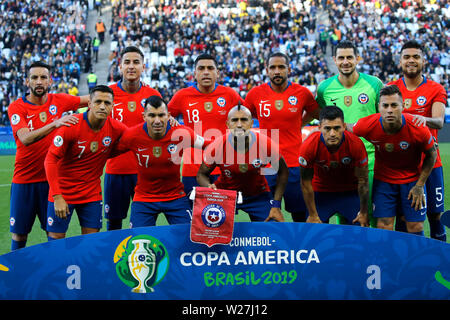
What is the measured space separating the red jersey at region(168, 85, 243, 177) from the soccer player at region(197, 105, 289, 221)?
2.11ft

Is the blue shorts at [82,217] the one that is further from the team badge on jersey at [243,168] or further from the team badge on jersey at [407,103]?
the team badge on jersey at [407,103]

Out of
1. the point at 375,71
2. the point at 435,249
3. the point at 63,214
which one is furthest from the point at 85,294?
the point at 375,71

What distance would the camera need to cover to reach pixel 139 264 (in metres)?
3.63

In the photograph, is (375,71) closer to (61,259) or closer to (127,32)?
(127,32)

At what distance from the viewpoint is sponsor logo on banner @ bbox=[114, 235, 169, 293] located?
11.9 feet

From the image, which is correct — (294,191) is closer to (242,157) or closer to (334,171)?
(334,171)

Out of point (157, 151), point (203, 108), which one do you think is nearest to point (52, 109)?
point (157, 151)

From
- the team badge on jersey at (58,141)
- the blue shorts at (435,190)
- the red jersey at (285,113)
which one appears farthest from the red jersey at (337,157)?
the team badge on jersey at (58,141)

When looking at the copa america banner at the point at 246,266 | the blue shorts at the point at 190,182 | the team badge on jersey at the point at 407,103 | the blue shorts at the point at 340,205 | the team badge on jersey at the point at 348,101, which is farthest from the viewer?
the blue shorts at the point at 190,182

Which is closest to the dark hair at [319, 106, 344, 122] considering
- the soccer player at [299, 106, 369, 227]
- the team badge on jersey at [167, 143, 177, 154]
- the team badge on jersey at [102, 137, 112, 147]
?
the soccer player at [299, 106, 369, 227]

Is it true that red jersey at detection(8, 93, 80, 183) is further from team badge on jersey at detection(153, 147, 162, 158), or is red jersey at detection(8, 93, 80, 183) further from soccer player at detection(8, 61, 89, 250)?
team badge on jersey at detection(153, 147, 162, 158)

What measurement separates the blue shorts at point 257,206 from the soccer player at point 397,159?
1.06m

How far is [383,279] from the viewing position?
3627mm

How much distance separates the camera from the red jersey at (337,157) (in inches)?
182
